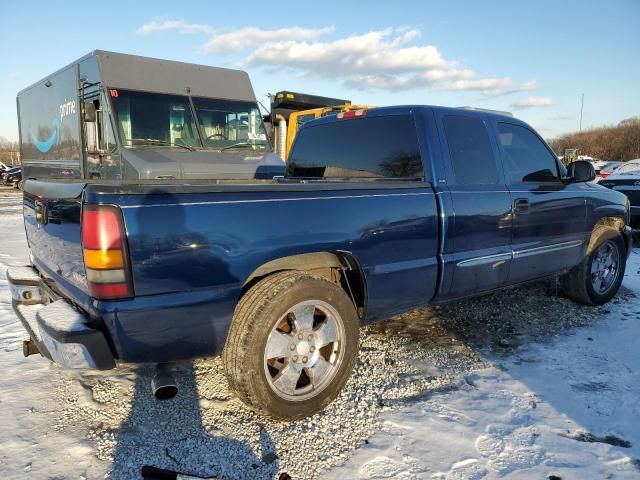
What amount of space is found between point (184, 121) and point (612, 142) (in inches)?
2147

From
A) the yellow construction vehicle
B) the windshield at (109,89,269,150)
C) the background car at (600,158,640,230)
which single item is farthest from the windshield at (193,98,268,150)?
the background car at (600,158,640,230)

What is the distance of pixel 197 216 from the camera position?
2445 millimetres

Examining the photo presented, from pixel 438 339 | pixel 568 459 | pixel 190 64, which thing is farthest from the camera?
pixel 190 64

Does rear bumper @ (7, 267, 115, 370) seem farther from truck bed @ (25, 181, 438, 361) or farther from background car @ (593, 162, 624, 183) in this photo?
background car @ (593, 162, 624, 183)

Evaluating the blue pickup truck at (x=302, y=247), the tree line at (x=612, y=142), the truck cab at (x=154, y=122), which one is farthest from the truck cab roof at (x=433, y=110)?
the tree line at (x=612, y=142)

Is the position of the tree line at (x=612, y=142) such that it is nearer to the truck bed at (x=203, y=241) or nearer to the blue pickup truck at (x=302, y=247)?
the blue pickup truck at (x=302, y=247)

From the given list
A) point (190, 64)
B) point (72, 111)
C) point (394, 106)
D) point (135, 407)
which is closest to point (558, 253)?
point (394, 106)

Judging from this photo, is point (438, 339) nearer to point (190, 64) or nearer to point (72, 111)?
point (190, 64)

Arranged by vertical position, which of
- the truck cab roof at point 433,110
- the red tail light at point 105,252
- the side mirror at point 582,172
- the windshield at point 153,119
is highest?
the windshield at point 153,119

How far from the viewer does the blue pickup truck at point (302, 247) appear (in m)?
2.38

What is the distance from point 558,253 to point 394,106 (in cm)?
209

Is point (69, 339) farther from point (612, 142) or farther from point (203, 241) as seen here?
point (612, 142)

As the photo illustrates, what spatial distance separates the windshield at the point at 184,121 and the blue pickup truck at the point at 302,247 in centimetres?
358

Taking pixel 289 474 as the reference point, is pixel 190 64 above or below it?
above
